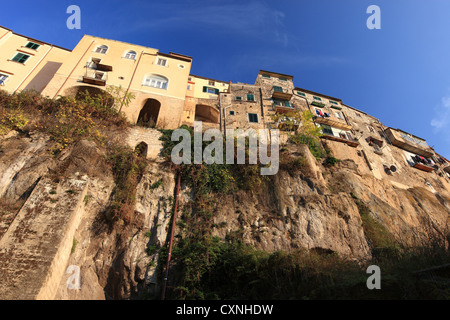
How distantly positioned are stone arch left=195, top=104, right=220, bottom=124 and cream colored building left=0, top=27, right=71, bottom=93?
1359cm

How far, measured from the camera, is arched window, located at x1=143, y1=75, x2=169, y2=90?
22.2m

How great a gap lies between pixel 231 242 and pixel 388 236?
9.03 meters

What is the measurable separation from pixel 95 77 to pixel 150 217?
50.6 feet

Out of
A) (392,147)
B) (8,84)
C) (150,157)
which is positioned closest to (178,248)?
(150,157)

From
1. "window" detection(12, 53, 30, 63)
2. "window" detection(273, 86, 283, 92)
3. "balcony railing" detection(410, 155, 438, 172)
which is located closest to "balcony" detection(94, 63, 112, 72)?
"window" detection(12, 53, 30, 63)

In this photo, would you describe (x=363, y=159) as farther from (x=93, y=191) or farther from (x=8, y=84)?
(x=8, y=84)

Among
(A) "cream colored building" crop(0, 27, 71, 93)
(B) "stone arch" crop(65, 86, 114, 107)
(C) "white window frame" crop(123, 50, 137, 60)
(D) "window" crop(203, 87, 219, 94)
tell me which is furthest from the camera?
(D) "window" crop(203, 87, 219, 94)

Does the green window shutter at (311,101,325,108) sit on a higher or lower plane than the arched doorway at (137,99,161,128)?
higher

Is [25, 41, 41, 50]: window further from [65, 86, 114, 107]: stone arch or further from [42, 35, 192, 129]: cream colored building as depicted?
[65, 86, 114, 107]: stone arch

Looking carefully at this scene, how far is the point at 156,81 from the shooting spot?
22.7 meters

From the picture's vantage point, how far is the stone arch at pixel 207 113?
24.4 meters

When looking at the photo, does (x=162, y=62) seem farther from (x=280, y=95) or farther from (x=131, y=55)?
(x=280, y=95)

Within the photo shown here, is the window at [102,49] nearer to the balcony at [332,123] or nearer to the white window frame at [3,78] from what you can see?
the white window frame at [3,78]

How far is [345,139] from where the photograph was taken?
2494 cm
